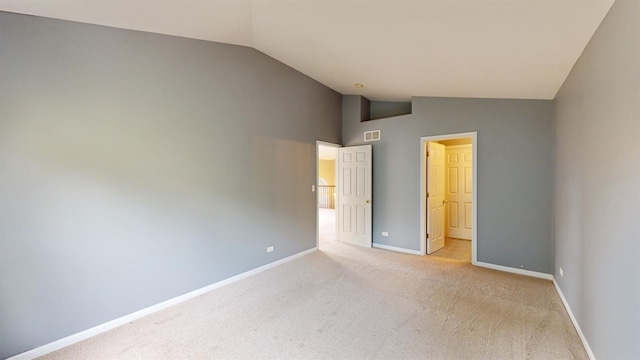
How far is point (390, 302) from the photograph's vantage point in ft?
9.55

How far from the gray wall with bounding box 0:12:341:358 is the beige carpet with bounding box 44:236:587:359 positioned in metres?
0.37

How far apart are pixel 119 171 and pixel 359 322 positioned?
272 centimetres

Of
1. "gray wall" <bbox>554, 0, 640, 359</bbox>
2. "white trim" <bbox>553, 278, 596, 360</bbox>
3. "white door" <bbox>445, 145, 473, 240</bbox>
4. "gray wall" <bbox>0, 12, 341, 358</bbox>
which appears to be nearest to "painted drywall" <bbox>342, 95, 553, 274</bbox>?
"white trim" <bbox>553, 278, 596, 360</bbox>

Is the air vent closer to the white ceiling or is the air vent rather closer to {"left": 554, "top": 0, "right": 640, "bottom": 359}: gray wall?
the white ceiling

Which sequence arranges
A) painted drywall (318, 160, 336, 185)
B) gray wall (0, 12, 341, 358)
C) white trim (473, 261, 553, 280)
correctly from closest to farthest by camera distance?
1. gray wall (0, 12, 341, 358)
2. white trim (473, 261, 553, 280)
3. painted drywall (318, 160, 336, 185)

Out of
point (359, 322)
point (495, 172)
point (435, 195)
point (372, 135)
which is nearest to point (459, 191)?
point (435, 195)

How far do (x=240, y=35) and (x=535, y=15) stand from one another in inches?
114

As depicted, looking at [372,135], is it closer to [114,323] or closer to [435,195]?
[435,195]

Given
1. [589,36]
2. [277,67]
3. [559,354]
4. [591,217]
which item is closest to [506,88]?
[589,36]

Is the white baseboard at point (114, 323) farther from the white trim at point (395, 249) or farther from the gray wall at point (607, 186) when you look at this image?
the gray wall at point (607, 186)

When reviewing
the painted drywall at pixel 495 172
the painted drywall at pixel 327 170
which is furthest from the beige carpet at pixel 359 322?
the painted drywall at pixel 327 170

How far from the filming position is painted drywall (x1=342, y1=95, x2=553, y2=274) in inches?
141

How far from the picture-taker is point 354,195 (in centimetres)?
531

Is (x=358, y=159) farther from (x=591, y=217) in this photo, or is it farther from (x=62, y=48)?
(x=62, y=48)
